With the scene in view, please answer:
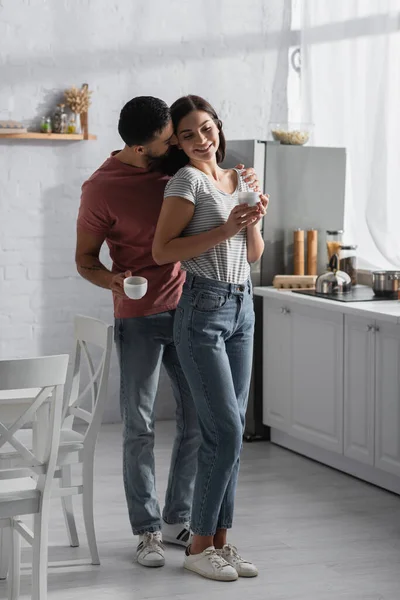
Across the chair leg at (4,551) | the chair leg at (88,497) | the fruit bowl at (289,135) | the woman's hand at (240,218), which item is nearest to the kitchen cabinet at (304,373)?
the fruit bowl at (289,135)

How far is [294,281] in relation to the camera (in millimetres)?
4973

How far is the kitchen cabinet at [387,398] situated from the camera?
4031mm

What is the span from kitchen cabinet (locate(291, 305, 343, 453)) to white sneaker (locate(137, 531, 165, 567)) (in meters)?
1.33

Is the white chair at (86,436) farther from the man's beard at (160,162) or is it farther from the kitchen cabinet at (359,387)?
the kitchen cabinet at (359,387)

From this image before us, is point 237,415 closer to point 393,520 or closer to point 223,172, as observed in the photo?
point 223,172

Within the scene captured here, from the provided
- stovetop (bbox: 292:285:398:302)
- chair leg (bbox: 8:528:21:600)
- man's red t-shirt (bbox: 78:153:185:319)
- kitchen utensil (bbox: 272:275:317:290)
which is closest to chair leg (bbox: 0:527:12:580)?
chair leg (bbox: 8:528:21:600)

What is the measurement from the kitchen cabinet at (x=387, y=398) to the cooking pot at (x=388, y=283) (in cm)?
53

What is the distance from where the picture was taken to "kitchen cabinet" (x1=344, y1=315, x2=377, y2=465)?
4.20 meters

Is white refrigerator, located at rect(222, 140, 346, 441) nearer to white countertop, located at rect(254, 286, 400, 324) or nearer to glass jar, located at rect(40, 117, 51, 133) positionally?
white countertop, located at rect(254, 286, 400, 324)

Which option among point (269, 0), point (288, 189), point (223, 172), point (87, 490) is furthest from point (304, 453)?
point (269, 0)

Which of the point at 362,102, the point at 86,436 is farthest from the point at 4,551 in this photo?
the point at 362,102

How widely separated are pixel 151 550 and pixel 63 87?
293cm

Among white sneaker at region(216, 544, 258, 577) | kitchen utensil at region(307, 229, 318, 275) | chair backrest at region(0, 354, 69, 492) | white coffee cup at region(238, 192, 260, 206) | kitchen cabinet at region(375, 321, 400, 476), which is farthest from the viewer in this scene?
kitchen utensil at region(307, 229, 318, 275)

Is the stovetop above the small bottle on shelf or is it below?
below
